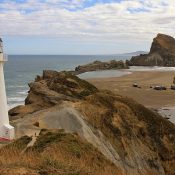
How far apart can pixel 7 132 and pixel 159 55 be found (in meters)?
102

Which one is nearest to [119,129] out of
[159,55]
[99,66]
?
[99,66]

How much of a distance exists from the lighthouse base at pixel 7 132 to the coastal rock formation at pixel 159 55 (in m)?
95.9

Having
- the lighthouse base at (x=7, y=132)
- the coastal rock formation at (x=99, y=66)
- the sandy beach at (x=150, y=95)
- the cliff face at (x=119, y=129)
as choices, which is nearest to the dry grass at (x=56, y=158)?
the lighthouse base at (x=7, y=132)

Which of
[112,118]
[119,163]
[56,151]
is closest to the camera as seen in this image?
[56,151]

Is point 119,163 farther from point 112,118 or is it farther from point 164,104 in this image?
point 164,104

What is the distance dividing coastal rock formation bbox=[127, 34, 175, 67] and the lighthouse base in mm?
A: 95869

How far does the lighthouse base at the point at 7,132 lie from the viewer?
16.9 meters

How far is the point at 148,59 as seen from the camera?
113688mm

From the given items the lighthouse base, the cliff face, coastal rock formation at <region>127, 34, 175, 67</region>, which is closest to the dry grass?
the lighthouse base

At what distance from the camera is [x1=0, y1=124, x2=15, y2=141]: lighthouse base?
1694 cm

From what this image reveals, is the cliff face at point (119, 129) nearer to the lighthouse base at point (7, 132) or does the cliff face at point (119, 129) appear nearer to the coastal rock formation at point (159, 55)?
the lighthouse base at point (7, 132)

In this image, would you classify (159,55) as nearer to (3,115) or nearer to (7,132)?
(3,115)

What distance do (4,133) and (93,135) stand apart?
147 inches

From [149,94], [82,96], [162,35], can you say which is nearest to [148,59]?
[162,35]
